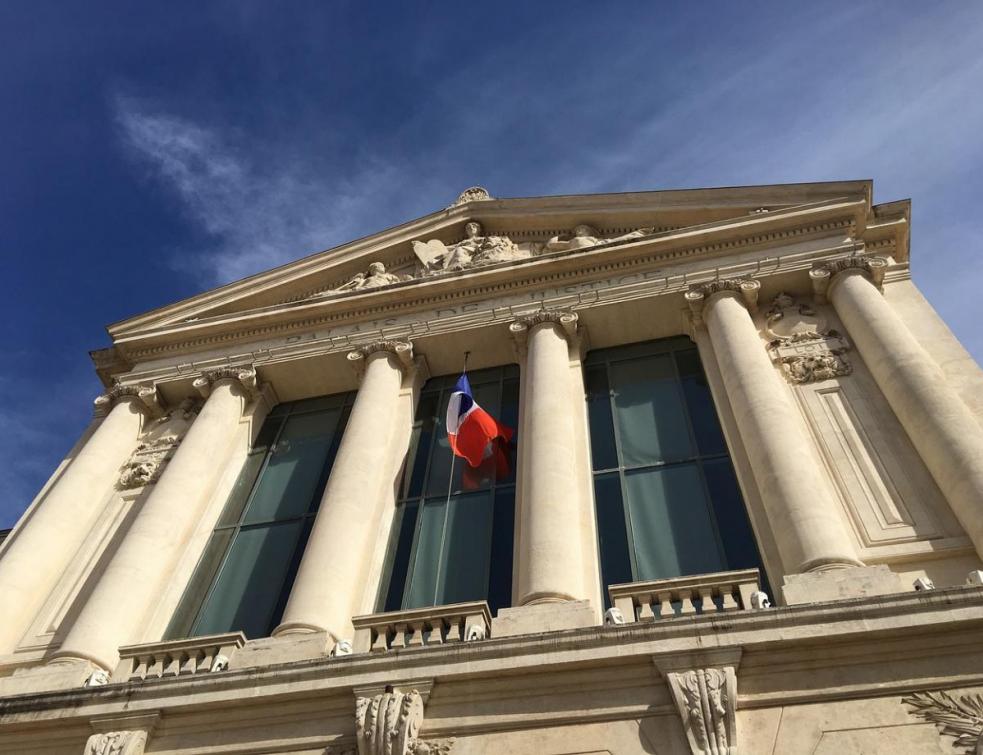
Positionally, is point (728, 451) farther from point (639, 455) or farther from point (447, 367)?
point (447, 367)

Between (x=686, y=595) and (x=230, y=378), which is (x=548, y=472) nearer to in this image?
(x=686, y=595)

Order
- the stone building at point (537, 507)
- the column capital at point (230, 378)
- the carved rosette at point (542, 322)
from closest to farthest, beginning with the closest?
the stone building at point (537, 507) < the carved rosette at point (542, 322) < the column capital at point (230, 378)

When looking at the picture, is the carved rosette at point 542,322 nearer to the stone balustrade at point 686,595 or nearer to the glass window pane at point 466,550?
the glass window pane at point 466,550

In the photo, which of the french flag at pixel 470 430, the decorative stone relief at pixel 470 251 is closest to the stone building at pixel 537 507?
the decorative stone relief at pixel 470 251

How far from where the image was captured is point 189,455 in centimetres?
1558

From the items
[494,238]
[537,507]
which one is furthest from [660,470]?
[494,238]

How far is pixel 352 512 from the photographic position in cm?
1307

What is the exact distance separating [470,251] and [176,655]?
11077 mm

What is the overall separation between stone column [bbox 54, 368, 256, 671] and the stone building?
0.07m

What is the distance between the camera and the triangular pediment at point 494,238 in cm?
1694

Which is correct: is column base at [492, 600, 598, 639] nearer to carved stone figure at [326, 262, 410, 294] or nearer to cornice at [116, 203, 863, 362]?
cornice at [116, 203, 863, 362]

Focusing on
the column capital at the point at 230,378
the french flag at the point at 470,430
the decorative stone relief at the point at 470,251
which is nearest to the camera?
Answer: the french flag at the point at 470,430

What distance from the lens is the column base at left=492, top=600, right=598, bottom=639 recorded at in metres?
10.1

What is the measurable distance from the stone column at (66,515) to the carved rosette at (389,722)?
712cm
